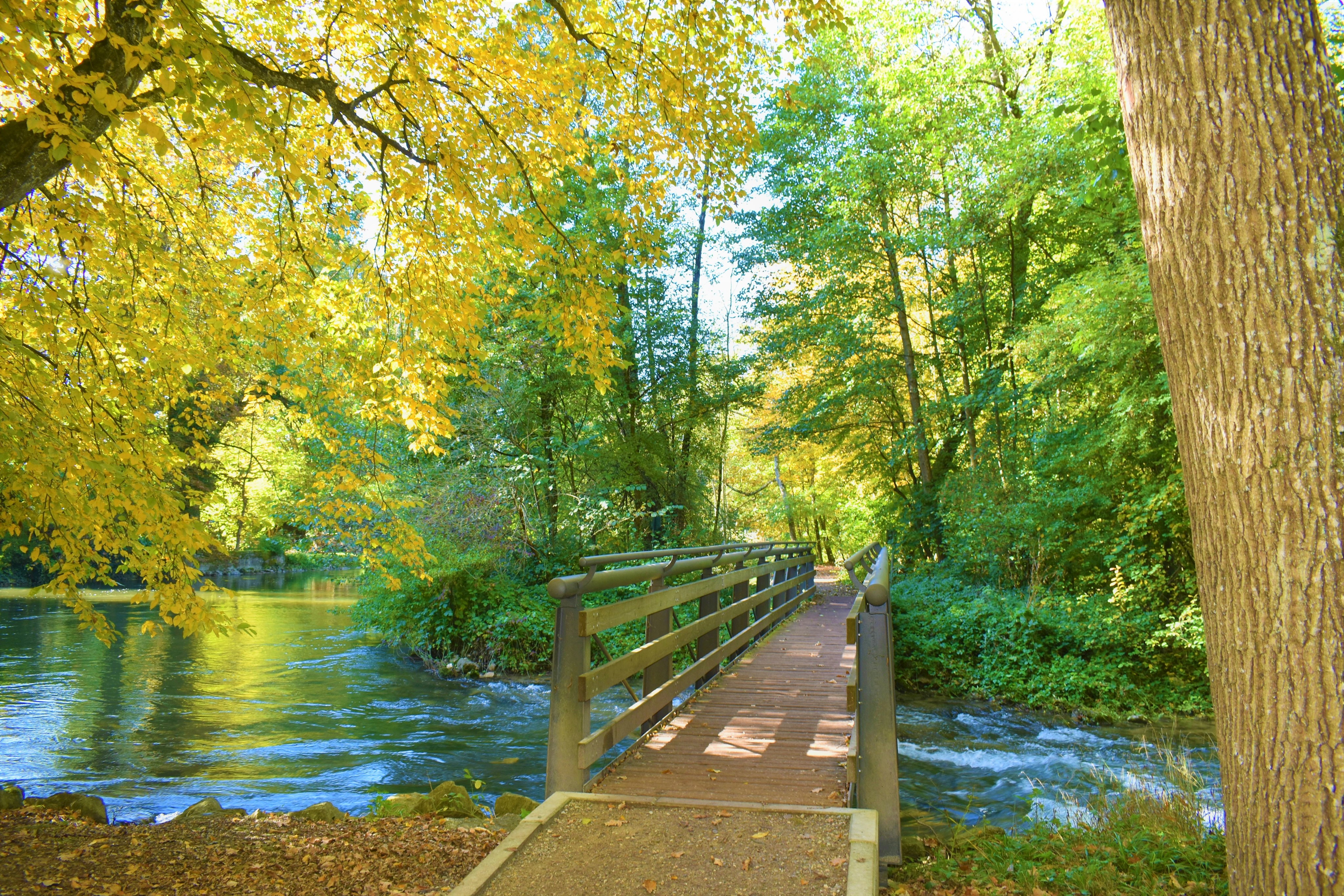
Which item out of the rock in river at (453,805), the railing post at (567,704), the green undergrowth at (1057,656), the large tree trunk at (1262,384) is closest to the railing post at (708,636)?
the rock in river at (453,805)

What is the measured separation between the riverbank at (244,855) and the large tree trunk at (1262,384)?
3740mm

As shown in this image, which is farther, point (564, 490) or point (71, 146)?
point (564, 490)

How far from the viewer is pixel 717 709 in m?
5.96

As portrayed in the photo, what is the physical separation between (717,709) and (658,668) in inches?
31.3

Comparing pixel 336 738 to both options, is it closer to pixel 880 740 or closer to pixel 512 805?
pixel 512 805

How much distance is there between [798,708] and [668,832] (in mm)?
2641

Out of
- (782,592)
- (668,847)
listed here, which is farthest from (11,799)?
(782,592)

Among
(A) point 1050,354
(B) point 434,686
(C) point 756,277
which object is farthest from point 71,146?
(C) point 756,277

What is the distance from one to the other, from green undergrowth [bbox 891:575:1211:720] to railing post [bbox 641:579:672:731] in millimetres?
7430

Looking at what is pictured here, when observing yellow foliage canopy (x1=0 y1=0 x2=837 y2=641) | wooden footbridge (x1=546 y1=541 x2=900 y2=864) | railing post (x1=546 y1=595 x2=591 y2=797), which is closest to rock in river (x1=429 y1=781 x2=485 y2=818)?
wooden footbridge (x1=546 y1=541 x2=900 y2=864)

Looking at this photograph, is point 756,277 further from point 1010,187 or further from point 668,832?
point 668,832

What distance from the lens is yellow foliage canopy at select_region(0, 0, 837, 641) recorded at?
495 centimetres

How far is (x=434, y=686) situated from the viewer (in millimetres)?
12844

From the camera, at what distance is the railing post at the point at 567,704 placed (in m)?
3.87
